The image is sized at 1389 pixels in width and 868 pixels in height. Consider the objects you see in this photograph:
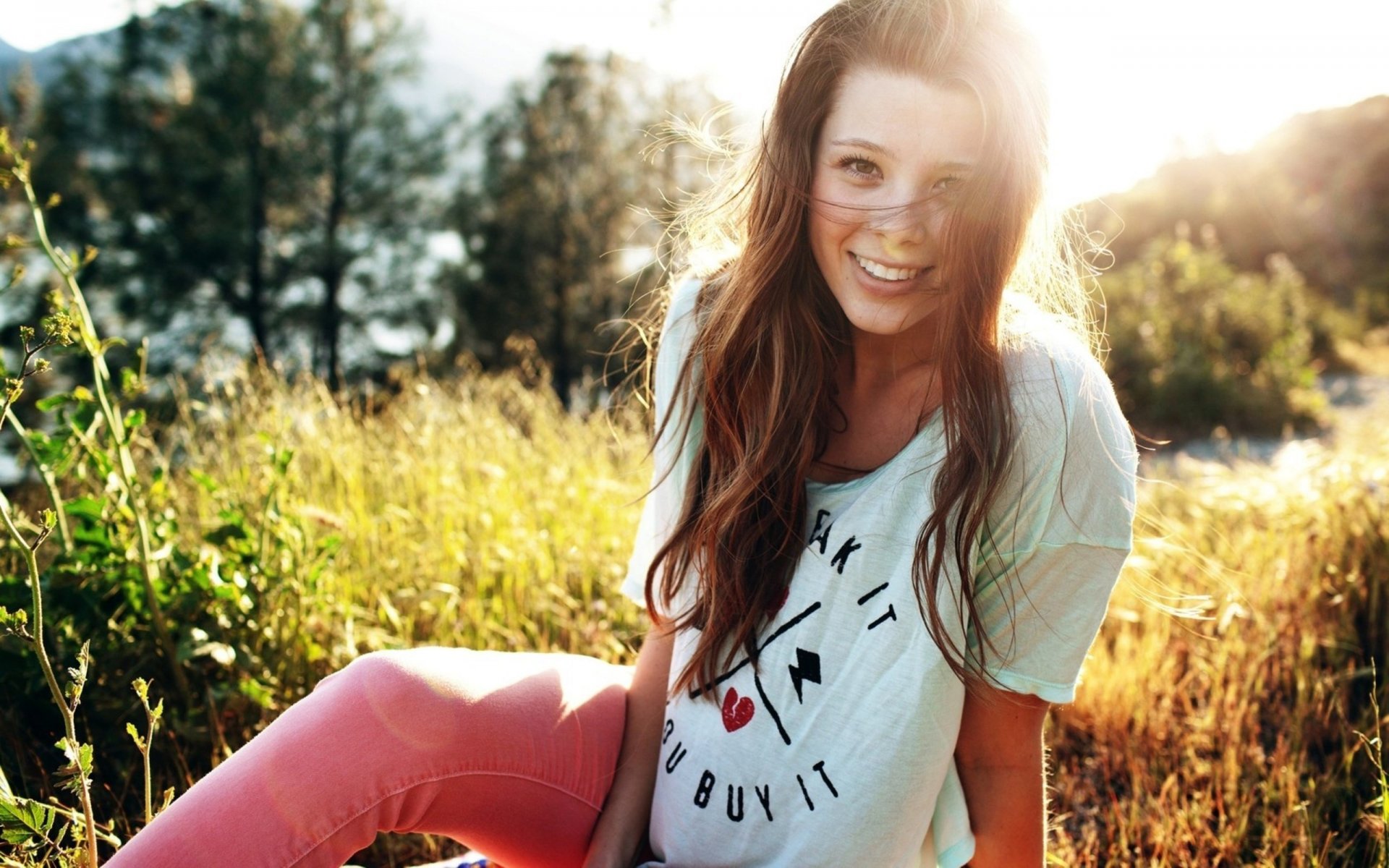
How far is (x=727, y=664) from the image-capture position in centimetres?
144

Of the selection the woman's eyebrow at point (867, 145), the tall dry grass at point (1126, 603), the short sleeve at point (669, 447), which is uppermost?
the woman's eyebrow at point (867, 145)

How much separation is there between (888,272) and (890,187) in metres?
0.13

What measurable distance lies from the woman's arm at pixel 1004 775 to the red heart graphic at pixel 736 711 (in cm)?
31

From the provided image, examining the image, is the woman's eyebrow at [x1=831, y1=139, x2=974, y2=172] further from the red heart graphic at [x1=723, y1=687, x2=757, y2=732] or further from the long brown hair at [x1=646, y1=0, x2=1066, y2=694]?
the red heart graphic at [x1=723, y1=687, x2=757, y2=732]

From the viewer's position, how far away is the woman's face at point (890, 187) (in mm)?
1384

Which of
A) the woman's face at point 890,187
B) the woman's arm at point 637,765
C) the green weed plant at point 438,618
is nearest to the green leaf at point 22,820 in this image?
the green weed plant at point 438,618

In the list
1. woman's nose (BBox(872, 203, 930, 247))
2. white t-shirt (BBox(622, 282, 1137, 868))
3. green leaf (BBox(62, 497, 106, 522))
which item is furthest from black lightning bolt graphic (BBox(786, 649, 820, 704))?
green leaf (BBox(62, 497, 106, 522))

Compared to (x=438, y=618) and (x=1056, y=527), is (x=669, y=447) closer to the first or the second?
(x=1056, y=527)

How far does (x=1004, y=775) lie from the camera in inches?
52.9

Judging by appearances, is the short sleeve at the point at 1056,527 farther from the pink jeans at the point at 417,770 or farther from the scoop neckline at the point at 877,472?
the pink jeans at the point at 417,770

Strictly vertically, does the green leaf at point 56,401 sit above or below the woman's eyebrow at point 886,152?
below

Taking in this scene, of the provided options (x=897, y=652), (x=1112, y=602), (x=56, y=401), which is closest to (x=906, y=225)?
(x=897, y=652)

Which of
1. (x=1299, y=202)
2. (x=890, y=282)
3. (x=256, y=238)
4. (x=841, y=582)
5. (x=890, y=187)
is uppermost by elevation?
(x=1299, y=202)

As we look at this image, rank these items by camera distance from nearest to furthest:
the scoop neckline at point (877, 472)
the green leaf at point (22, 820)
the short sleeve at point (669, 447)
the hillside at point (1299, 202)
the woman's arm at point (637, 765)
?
1. the green leaf at point (22, 820)
2. the scoop neckline at point (877, 472)
3. the woman's arm at point (637, 765)
4. the short sleeve at point (669, 447)
5. the hillside at point (1299, 202)
